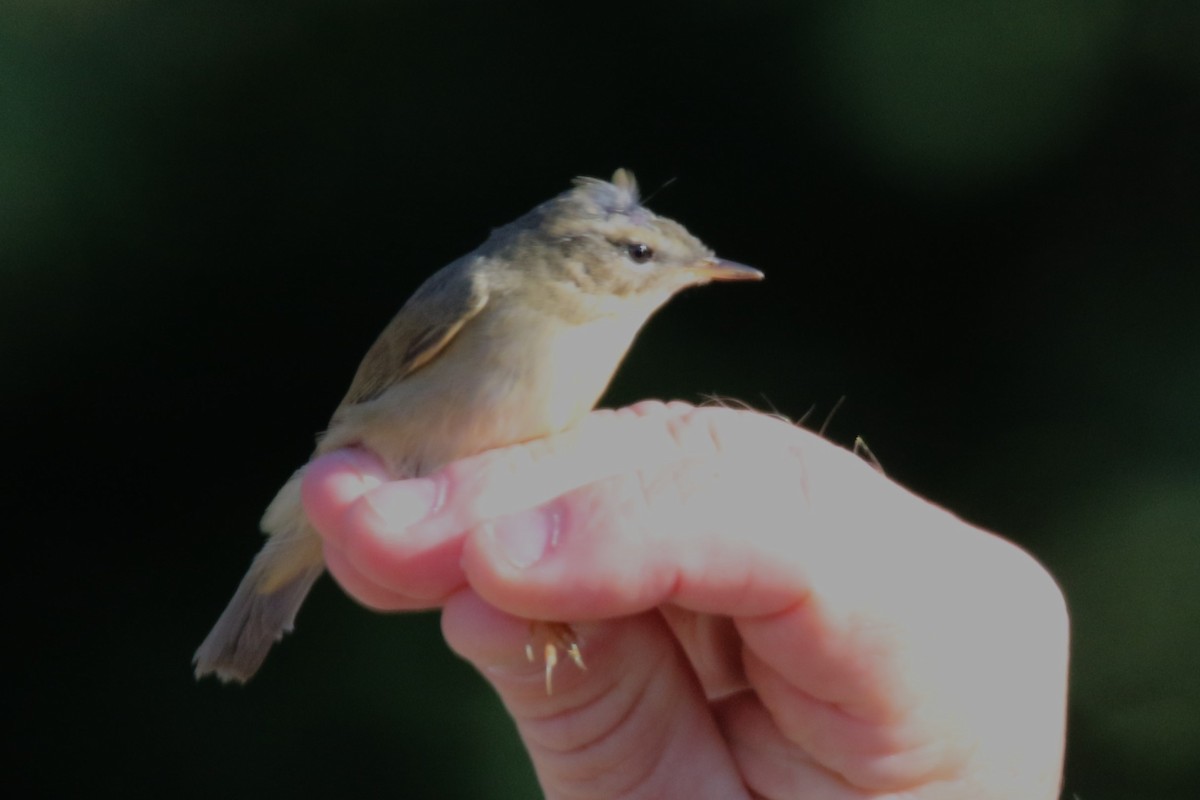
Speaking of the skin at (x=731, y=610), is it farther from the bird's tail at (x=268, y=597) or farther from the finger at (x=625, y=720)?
the bird's tail at (x=268, y=597)

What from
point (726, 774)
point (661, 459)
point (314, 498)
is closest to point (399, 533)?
point (314, 498)

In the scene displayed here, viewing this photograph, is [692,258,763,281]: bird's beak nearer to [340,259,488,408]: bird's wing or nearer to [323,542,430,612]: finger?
[340,259,488,408]: bird's wing

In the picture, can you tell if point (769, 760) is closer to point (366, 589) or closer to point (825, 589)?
point (825, 589)

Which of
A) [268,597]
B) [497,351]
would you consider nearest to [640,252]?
[497,351]

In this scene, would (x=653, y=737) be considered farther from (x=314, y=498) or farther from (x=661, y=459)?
(x=314, y=498)

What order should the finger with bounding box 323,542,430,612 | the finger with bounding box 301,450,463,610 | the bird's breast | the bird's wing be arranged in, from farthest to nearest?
1. the bird's wing
2. the bird's breast
3. the finger with bounding box 323,542,430,612
4. the finger with bounding box 301,450,463,610

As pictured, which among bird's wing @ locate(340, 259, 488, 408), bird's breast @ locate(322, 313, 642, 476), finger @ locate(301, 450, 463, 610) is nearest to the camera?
finger @ locate(301, 450, 463, 610)

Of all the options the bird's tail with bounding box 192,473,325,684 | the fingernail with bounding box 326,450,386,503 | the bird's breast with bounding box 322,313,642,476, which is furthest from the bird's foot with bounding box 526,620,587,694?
the bird's tail with bounding box 192,473,325,684

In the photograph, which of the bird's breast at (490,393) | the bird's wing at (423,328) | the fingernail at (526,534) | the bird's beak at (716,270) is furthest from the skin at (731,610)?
the bird's beak at (716,270)
